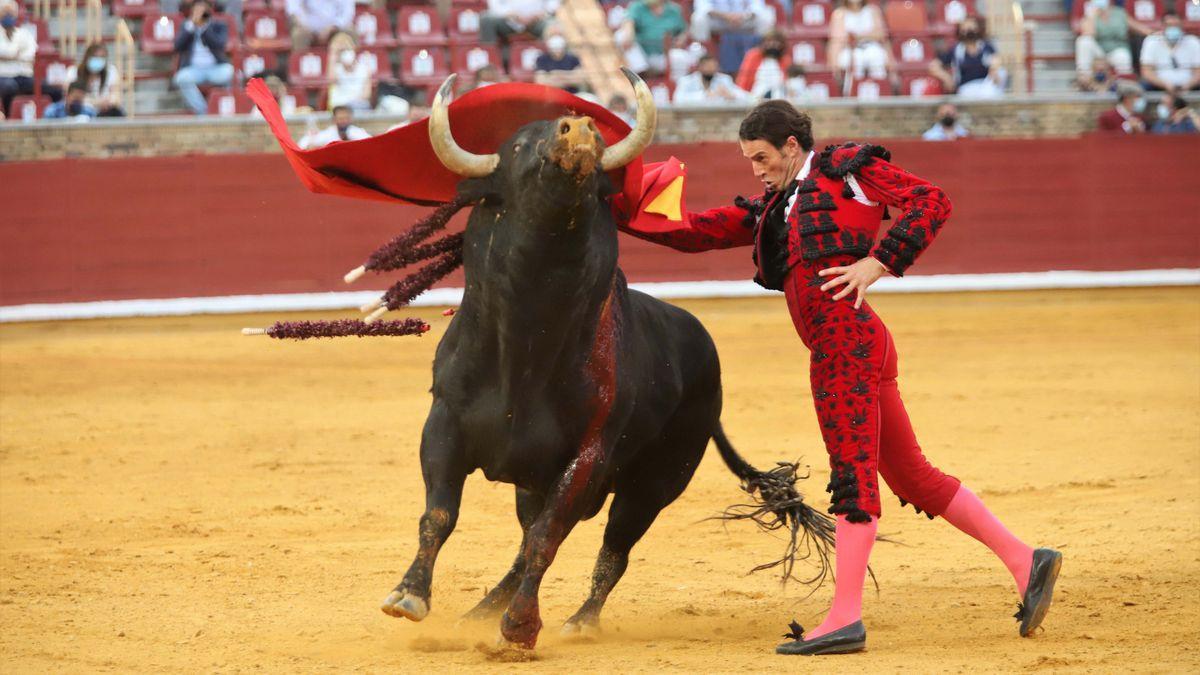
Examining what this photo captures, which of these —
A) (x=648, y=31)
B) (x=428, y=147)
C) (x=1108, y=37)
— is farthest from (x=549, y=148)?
(x=1108, y=37)

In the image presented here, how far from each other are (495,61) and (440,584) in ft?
28.4

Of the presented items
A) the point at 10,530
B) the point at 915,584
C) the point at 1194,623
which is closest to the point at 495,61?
the point at 10,530

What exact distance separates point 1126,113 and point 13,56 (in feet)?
29.6

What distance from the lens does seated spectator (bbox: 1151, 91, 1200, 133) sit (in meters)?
13.4

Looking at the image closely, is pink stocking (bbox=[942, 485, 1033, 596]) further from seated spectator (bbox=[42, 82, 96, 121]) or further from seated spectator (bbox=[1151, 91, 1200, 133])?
seated spectator (bbox=[1151, 91, 1200, 133])

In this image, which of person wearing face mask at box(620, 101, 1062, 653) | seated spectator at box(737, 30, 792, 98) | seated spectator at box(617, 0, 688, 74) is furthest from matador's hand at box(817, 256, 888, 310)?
seated spectator at box(617, 0, 688, 74)

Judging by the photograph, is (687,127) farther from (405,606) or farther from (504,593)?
(405,606)

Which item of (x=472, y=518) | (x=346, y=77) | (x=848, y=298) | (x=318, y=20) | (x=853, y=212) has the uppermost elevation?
(x=853, y=212)

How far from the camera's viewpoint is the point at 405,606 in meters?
3.79

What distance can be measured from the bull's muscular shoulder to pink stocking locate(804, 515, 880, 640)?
878mm

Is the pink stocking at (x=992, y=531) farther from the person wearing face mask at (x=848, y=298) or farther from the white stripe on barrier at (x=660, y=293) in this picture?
the white stripe on barrier at (x=660, y=293)

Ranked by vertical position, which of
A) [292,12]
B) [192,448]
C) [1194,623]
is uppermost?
[292,12]

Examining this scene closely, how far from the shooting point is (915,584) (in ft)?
17.1

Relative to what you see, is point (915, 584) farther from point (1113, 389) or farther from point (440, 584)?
point (1113, 389)
